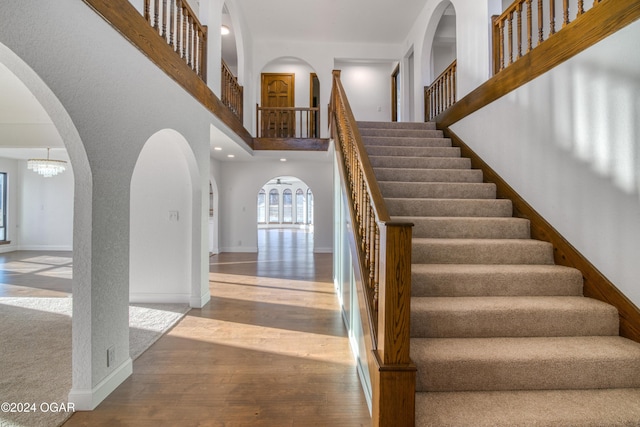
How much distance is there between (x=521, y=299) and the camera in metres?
2.39

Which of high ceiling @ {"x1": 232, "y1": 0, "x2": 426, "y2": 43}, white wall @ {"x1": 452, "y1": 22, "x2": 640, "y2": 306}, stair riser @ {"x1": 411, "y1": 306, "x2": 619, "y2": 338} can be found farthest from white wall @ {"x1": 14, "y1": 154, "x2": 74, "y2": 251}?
white wall @ {"x1": 452, "y1": 22, "x2": 640, "y2": 306}

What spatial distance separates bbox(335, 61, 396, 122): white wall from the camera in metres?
10.1

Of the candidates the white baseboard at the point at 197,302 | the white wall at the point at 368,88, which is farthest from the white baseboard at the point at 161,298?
the white wall at the point at 368,88

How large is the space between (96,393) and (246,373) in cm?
101

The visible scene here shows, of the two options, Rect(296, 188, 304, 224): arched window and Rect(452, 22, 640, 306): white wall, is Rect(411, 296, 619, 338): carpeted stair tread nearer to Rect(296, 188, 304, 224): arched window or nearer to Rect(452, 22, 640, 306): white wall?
Rect(452, 22, 640, 306): white wall

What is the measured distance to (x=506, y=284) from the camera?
2.49m

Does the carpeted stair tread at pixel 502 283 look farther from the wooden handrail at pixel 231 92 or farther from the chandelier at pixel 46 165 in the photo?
the chandelier at pixel 46 165

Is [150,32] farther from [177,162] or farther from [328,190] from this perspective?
[328,190]

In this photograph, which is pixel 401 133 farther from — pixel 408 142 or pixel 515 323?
pixel 515 323

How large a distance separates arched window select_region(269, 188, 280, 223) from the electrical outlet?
18.6 m

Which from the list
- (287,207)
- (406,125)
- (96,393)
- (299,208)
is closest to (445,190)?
(406,125)

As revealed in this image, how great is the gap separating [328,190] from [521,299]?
7.38m

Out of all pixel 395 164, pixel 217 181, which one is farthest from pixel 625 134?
pixel 217 181

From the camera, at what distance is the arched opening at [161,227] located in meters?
4.26
